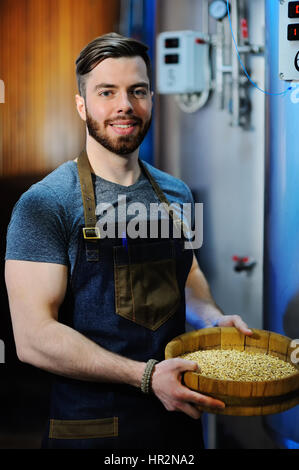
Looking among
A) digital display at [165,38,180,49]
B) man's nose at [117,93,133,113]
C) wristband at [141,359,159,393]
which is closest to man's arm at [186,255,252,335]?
wristband at [141,359,159,393]

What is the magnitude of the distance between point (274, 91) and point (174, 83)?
0.77 m

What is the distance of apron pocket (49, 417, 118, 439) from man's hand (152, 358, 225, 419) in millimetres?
242

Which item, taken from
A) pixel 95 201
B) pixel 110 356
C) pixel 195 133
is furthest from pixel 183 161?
pixel 110 356

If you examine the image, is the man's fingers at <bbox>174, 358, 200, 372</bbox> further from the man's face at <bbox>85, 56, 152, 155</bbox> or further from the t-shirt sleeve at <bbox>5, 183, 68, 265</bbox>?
the man's face at <bbox>85, 56, 152, 155</bbox>

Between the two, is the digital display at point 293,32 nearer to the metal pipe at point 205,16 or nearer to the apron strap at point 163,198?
the apron strap at point 163,198

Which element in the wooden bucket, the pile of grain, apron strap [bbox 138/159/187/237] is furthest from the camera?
apron strap [bbox 138/159/187/237]

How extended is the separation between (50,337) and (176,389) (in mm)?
323

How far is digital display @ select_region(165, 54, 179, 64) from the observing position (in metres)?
2.43

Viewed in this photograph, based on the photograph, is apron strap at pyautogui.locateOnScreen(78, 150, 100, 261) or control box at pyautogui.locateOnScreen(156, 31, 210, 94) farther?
control box at pyautogui.locateOnScreen(156, 31, 210, 94)

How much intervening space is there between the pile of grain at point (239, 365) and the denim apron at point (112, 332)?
0.53 feet

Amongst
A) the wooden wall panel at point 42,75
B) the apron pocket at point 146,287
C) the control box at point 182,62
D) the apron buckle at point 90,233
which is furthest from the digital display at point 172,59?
the apron buckle at point 90,233
